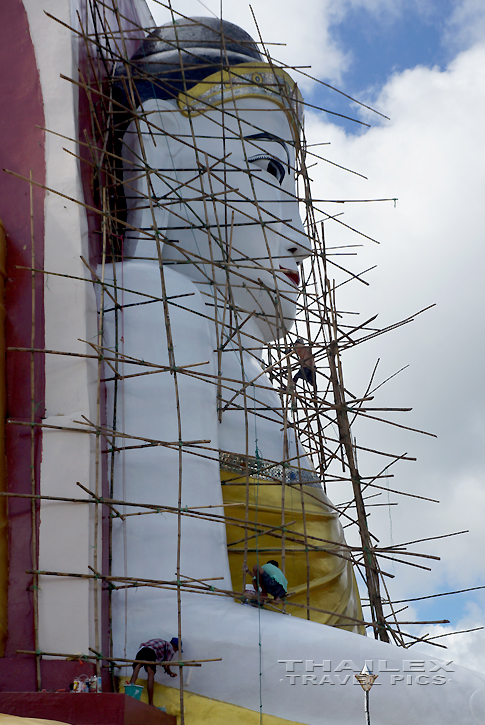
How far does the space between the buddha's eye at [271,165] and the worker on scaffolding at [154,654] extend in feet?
11.8

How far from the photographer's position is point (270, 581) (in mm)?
4719

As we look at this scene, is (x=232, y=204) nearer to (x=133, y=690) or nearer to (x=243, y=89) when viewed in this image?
(x=243, y=89)

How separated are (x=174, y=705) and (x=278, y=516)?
136 centimetres

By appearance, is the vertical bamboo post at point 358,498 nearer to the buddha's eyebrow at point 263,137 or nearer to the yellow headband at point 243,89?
the buddha's eyebrow at point 263,137

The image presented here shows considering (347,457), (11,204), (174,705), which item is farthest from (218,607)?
(11,204)

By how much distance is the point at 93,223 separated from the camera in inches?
220

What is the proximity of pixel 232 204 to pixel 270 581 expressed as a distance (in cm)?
288

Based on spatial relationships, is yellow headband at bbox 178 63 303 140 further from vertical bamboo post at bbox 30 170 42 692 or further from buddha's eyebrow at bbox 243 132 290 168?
vertical bamboo post at bbox 30 170 42 692

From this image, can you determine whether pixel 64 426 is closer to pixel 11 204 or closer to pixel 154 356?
pixel 154 356

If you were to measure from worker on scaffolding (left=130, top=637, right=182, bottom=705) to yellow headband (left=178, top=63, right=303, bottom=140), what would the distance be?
376 cm

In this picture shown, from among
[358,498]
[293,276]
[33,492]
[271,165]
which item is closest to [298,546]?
[358,498]

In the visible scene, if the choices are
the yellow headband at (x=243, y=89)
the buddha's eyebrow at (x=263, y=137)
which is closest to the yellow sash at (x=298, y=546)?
the buddha's eyebrow at (x=263, y=137)

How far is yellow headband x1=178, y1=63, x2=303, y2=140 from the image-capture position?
6499 mm

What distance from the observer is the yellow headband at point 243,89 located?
650 centimetres
